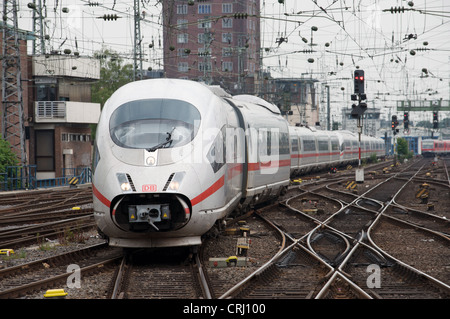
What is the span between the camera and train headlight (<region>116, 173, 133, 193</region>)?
10395mm

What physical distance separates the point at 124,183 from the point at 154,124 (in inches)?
46.4

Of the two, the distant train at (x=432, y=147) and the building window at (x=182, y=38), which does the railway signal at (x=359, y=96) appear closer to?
the building window at (x=182, y=38)

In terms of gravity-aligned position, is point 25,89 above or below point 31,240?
above

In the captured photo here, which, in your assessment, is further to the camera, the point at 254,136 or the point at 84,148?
the point at 84,148

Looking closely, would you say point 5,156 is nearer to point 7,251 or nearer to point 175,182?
point 7,251

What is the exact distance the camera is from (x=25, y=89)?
4681 centimetres

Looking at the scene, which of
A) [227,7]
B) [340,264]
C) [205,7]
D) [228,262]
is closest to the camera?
[340,264]

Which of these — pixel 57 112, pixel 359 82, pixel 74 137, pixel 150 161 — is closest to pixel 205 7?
pixel 74 137

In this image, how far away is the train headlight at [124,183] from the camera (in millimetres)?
10395

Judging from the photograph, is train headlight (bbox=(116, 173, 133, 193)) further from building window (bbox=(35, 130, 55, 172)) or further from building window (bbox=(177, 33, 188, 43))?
building window (bbox=(177, 33, 188, 43))

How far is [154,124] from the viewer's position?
36.3ft
